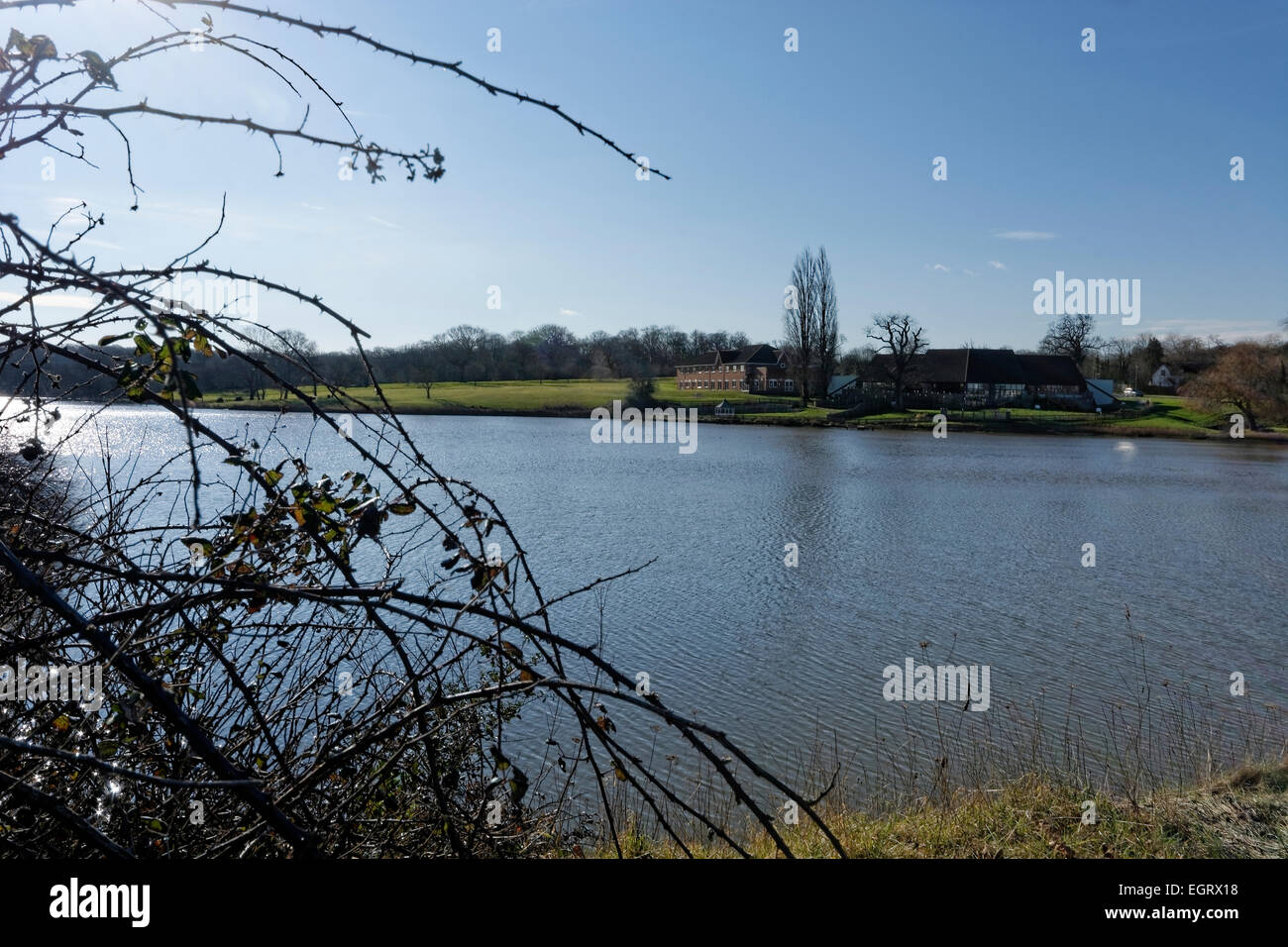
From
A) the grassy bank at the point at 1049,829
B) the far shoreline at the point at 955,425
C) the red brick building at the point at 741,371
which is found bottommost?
the grassy bank at the point at 1049,829

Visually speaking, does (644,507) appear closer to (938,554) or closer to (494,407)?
(938,554)

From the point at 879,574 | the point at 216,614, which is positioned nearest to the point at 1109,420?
the point at 879,574

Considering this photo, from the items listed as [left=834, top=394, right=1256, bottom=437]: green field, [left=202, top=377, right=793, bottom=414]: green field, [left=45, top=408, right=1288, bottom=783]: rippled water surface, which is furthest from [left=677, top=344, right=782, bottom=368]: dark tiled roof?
[left=45, top=408, right=1288, bottom=783]: rippled water surface

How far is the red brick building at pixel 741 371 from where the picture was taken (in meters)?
82.8

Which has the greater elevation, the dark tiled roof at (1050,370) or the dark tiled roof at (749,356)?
the dark tiled roof at (749,356)

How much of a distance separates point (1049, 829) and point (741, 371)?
8113cm

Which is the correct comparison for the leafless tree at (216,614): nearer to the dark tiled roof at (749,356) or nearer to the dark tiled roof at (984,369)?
the dark tiled roof at (984,369)

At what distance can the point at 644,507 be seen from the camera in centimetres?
2273

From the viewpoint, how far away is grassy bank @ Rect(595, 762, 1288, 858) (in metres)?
4.73

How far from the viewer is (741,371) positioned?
85.1 metres

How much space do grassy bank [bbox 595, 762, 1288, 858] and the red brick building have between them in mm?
77060

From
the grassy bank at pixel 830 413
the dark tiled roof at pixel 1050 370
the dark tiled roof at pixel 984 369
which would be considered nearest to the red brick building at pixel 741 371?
the grassy bank at pixel 830 413

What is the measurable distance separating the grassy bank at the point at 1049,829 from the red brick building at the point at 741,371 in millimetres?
77060

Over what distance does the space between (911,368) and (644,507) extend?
2088 inches
